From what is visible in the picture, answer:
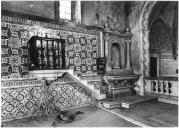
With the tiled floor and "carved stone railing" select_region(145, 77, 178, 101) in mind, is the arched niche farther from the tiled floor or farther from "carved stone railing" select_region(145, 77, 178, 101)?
the tiled floor

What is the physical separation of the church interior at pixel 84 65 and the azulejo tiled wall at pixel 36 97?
0.10 feet

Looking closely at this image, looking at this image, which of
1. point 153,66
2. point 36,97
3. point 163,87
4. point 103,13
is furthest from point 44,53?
point 153,66

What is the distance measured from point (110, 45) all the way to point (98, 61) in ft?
4.04

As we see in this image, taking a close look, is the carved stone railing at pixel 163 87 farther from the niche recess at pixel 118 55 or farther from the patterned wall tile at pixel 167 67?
the patterned wall tile at pixel 167 67

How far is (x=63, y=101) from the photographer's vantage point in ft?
21.6

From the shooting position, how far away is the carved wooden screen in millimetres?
5480

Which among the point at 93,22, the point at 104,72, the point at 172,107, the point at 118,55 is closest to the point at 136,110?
the point at 172,107

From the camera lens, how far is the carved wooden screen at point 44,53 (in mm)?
5480

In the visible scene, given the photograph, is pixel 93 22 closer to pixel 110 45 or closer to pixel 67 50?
pixel 110 45

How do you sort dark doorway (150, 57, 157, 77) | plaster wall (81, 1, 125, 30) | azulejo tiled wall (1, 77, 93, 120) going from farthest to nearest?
dark doorway (150, 57, 157, 77), plaster wall (81, 1, 125, 30), azulejo tiled wall (1, 77, 93, 120)

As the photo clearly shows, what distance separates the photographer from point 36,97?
6039 mm

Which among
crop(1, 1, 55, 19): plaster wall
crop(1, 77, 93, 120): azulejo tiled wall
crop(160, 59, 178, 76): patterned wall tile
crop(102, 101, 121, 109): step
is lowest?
crop(102, 101, 121, 109): step

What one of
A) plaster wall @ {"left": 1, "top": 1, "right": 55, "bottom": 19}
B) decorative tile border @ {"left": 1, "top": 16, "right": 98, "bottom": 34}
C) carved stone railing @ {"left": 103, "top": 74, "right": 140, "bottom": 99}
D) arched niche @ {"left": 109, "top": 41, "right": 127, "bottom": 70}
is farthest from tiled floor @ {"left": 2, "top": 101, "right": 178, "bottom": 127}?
plaster wall @ {"left": 1, "top": 1, "right": 55, "bottom": 19}

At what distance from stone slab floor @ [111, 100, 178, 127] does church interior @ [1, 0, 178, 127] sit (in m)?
0.03
